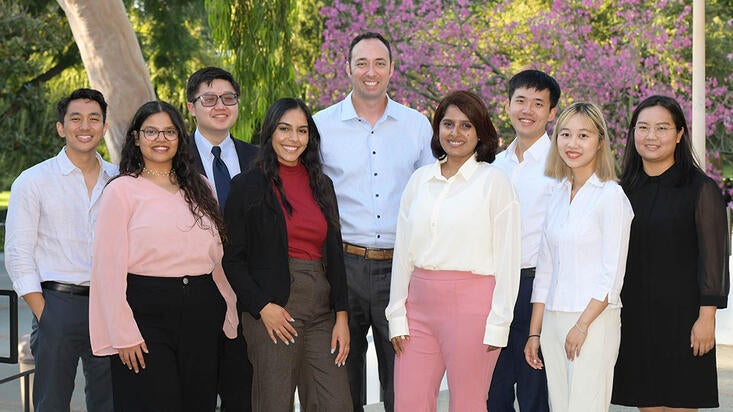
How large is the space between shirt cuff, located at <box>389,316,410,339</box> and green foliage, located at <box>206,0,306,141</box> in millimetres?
9202

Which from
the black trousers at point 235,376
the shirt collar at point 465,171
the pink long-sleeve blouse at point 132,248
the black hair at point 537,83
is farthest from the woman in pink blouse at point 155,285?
the black hair at point 537,83

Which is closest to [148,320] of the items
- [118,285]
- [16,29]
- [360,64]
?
[118,285]

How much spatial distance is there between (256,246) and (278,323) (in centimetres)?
39

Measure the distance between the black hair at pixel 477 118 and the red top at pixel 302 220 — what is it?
0.74 metres

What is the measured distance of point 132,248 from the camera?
4.35 metres

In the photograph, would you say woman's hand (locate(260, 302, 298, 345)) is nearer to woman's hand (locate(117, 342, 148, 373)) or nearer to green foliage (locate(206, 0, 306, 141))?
woman's hand (locate(117, 342, 148, 373))

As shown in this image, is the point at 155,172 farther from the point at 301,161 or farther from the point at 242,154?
the point at 242,154

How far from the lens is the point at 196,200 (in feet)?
15.0

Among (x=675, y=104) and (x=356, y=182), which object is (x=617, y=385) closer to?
(x=675, y=104)

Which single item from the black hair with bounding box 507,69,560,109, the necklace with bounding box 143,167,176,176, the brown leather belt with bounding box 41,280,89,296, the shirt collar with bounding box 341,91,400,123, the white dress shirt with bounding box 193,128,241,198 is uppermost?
the black hair with bounding box 507,69,560,109

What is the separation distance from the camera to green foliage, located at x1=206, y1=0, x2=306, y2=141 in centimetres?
1349

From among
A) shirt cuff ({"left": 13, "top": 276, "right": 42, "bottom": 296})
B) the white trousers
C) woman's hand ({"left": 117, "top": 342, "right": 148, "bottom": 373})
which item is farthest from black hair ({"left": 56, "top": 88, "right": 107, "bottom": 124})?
the white trousers

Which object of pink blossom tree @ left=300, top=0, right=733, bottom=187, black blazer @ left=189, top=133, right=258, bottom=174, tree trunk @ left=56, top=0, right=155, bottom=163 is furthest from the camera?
pink blossom tree @ left=300, top=0, right=733, bottom=187

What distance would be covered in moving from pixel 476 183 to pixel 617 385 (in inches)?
51.9
